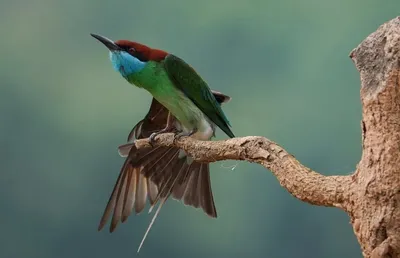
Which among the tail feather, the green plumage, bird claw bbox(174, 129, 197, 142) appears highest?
the green plumage

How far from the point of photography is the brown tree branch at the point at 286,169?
4.39 ft

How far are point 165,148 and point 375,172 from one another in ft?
2.42

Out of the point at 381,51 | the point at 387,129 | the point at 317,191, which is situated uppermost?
the point at 381,51

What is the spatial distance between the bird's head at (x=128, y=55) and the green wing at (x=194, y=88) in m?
0.06

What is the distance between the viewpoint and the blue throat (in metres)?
1.85

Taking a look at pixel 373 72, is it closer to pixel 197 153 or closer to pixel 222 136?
pixel 197 153

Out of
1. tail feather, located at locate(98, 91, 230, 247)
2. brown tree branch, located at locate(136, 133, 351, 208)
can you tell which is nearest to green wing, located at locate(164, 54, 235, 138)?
tail feather, located at locate(98, 91, 230, 247)

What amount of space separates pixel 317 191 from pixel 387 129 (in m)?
0.17

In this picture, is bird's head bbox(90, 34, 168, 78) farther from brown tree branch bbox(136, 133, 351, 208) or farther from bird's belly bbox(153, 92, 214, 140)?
brown tree branch bbox(136, 133, 351, 208)

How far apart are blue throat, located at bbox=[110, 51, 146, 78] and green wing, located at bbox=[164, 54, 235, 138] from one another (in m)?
0.07

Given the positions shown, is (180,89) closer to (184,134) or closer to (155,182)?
(184,134)

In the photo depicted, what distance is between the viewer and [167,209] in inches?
108

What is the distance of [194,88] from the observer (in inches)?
75.3

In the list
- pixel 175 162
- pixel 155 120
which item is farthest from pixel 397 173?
pixel 155 120
